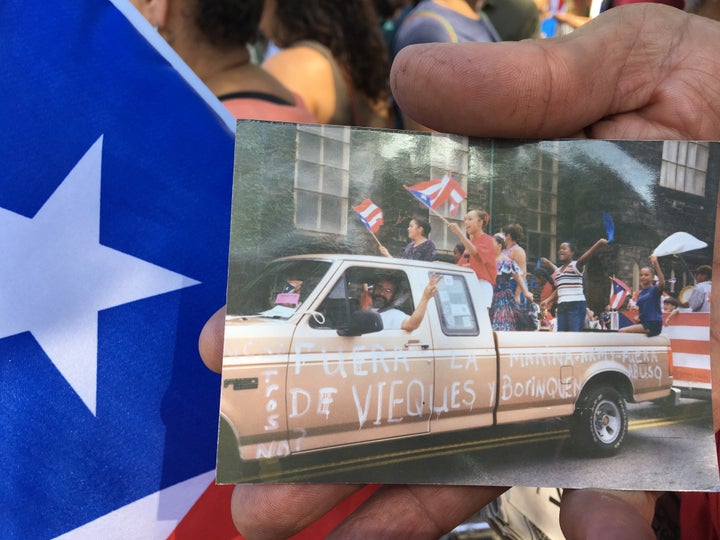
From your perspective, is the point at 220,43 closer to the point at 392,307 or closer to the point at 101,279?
the point at 101,279

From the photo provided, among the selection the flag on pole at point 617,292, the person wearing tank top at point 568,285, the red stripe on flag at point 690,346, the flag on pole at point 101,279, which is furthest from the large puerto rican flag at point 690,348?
the flag on pole at point 101,279

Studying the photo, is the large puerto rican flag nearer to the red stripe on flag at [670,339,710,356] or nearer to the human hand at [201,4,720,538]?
the red stripe on flag at [670,339,710,356]

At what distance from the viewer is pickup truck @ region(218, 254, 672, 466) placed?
1266 mm

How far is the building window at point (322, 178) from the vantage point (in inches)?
51.2

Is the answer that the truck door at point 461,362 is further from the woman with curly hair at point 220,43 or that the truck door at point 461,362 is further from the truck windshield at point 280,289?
the woman with curly hair at point 220,43

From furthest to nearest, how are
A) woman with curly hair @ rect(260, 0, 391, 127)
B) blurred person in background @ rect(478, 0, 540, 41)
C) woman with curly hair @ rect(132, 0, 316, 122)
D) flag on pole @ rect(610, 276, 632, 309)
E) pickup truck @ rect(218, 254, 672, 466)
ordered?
blurred person in background @ rect(478, 0, 540, 41) < woman with curly hair @ rect(260, 0, 391, 127) < woman with curly hair @ rect(132, 0, 316, 122) < flag on pole @ rect(610, 276, 632, 309) < pickup truck @ rect(218, 254, 672, 466)

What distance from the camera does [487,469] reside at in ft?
4.33

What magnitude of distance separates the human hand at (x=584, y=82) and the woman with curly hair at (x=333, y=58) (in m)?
1.70

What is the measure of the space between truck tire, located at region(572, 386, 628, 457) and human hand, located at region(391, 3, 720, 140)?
657mm

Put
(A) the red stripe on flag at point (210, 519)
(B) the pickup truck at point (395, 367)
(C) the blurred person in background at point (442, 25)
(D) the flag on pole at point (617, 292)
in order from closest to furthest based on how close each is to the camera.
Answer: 1. (B) the pickup truck at point (395, 367)
2. (D) the flag on pole at point (617, 292)
3. (A) the red stripe on flag at point (210, 519)
4. (C) the blurred person in background at point (442, 25)

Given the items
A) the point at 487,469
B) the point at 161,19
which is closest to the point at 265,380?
the point at 487,469

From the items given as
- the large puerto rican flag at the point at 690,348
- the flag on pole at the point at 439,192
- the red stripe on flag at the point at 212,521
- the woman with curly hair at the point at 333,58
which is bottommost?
the red stripe on flag at the point at 212,521

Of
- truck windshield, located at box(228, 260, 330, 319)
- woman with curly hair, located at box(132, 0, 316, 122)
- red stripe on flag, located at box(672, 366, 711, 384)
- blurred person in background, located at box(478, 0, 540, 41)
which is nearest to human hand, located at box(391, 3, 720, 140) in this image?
truck windshield, located at box(228, 260, 330, 319)

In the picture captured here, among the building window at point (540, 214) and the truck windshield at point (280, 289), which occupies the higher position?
the building window at point (540, 214)
